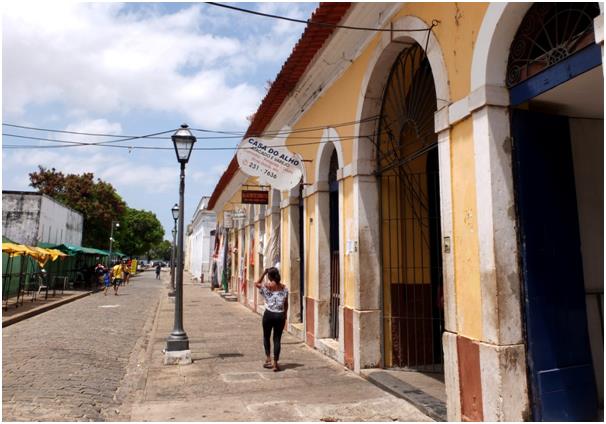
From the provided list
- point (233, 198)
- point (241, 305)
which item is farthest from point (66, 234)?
point (241, 305)

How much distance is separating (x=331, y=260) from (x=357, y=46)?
3.52 meters

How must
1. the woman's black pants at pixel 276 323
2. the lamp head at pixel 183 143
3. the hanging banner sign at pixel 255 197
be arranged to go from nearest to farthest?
the woman's black pants at pixel 276 323
the lamp head at pixel 183 143
the hanging banner sign at pixel 255 197

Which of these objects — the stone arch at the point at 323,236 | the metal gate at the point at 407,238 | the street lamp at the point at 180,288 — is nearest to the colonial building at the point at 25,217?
the street lamp at the point at 180,288

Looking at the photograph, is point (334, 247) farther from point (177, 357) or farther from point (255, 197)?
point (255, 197)

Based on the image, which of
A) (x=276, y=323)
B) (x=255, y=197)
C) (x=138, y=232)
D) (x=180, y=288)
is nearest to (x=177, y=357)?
(x=180, y=288)

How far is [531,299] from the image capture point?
12.5 ft

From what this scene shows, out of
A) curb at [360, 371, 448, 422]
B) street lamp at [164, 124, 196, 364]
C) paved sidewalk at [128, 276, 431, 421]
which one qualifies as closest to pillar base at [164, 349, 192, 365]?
street lamp at [164, 124, 196, 364]

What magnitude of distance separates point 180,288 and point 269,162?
251 centimetres

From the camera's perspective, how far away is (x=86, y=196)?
34.3m

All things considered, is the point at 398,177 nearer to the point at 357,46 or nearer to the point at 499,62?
the point at 357,46

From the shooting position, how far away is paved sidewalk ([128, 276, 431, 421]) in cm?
479

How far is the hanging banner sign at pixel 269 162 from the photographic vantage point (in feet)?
25.2

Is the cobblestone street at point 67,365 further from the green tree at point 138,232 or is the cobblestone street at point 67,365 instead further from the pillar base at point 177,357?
the green tree at point 138,232

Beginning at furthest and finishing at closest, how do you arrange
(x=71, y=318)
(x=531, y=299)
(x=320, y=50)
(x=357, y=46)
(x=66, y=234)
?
(x=66, y=234)
(x=71, y=318)
(x=320, y=50)
(x=357, y=46)
(x=531, y=299)
